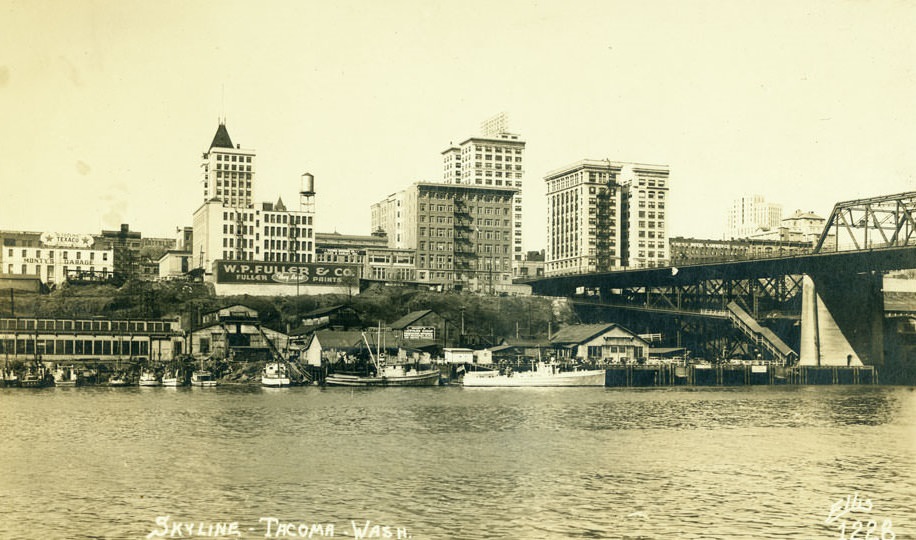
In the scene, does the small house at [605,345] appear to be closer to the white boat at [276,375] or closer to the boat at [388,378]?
the boat at [388,378]

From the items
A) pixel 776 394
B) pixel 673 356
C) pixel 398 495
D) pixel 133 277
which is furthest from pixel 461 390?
pixel 133 277

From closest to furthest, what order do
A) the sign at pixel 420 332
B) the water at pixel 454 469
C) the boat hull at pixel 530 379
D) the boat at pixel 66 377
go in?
1. the water at pixel 454 469
2. the boat at pixel 66 377
3. the boat hull at pixel 530 379
4. the sign at pixel 420 332

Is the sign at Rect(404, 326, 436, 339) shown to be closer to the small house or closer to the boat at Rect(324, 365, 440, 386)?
the boat at Rect(324, 365, 440, 386)

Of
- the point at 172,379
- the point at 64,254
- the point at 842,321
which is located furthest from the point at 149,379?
the point at 842,321

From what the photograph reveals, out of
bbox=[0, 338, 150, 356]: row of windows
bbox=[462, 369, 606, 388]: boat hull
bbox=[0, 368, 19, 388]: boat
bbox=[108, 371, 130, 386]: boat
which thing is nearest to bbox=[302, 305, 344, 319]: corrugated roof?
bbox=[0, 338, 150, 356]: row of windows

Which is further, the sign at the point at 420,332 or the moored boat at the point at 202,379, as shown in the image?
the sign at the point at 420,332

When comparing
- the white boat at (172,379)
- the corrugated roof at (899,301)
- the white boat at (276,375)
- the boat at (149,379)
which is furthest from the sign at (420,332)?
the corrugated roof at (899,301)

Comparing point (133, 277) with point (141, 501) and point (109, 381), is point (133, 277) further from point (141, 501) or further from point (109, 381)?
point (141, 501)
